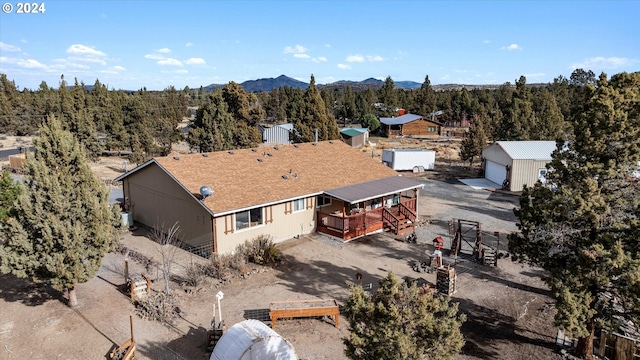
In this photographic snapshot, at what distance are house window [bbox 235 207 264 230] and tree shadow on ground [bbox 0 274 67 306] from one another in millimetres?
7724

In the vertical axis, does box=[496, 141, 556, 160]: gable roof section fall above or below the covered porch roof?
above

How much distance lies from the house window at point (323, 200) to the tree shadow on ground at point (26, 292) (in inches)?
487

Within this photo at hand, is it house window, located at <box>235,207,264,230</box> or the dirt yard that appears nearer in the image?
the dirt yard

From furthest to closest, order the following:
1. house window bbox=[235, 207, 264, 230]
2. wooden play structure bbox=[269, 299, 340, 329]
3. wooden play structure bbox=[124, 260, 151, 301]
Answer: house window bbox=[235, 207, 264, 230] → wooden play structure bbox=[124, 260, 151, 301] → wooden play structure bbox=[269, 299, 340, 329]

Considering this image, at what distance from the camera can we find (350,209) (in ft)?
74.9

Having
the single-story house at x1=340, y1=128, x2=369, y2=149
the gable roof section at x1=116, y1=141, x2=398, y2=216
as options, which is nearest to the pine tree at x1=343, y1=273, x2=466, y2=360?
the gable roof section at x1=116, y1=141, x2=398, y2=216

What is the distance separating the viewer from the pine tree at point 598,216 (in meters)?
10.2

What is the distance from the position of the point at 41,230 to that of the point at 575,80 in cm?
14436

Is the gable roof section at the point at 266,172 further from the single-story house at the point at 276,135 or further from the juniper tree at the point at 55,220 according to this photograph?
the single-story house at the point at 276,135

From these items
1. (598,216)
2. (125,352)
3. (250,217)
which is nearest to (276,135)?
(250,217)

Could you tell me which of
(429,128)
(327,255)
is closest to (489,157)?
(327,255)

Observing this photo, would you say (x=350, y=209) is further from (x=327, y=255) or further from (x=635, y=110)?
(x=635, y=110)

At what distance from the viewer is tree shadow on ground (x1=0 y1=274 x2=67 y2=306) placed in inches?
571

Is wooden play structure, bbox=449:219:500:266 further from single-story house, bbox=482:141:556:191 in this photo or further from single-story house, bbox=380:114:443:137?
single-story house, bbox=380:114:443:137
